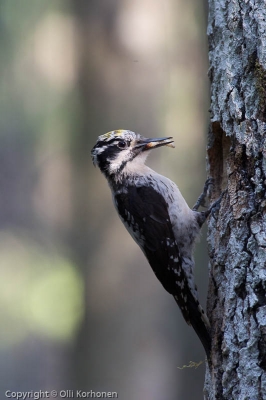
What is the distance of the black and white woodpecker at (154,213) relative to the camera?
3057 millimetres

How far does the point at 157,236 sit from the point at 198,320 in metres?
0.61

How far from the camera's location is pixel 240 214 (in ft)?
7.78

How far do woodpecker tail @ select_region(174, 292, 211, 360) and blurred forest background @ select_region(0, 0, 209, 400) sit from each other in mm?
1470

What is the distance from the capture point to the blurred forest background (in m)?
4.40

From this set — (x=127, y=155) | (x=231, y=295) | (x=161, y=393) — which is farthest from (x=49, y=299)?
(x=231, y=295)

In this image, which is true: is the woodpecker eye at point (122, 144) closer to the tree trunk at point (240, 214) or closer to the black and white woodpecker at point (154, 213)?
the black and white woodpecker at point (154, 213)

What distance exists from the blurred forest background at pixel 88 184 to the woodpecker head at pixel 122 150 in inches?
35.4

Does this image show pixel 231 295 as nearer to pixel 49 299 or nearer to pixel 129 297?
pixel 129 297

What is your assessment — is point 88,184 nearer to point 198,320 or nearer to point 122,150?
point 122,150

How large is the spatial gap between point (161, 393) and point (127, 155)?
227cm

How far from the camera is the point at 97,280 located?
455 centimetres

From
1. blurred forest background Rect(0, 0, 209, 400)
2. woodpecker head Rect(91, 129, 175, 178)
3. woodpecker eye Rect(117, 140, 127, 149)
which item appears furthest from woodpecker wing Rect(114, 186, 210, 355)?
blurred forest background Rect(0, 0, 209, 400)

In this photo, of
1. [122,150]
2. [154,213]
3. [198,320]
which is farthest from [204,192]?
[198,320]

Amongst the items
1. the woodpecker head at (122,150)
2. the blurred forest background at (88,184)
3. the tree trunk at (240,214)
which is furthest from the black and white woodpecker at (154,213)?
the blurred forest background at (88,184)
